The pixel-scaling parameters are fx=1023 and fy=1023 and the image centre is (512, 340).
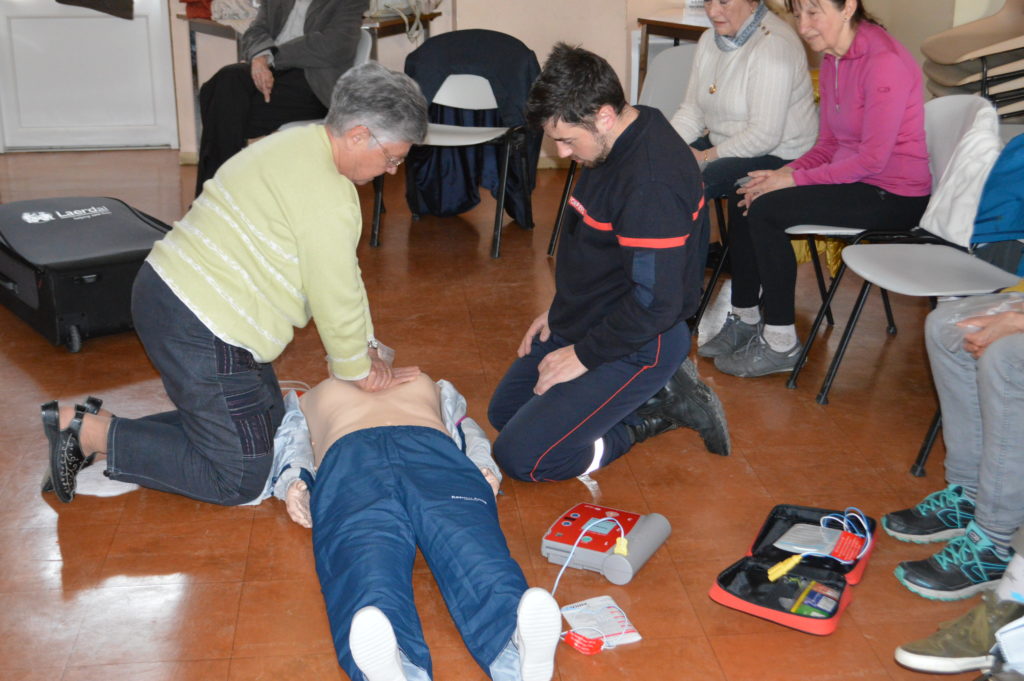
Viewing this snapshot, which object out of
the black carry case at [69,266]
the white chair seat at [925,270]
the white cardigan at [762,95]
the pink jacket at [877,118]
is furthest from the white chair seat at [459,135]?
the white chair seat at [925,270]

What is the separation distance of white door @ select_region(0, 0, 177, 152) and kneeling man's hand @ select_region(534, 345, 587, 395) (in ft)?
13.9

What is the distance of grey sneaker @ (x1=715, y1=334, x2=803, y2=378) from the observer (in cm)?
322

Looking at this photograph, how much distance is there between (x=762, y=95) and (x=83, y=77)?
4130 mm

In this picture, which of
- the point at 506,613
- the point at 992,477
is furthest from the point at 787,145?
the point at 506,613

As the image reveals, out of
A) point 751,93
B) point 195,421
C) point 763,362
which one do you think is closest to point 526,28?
point 751,93

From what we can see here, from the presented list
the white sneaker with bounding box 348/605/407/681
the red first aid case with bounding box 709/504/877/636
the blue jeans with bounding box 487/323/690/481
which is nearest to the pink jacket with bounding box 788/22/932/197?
the blue jeans with bounding box 487/323/690/481

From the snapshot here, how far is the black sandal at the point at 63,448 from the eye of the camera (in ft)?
7.84

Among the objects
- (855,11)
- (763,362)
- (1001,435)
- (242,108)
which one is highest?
(855,11)

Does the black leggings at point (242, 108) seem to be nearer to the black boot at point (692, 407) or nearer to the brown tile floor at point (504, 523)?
the brown tile floor at point (504, 523)

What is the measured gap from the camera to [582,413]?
246 centimetres

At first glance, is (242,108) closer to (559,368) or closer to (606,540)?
(559,368)

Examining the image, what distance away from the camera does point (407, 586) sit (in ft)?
6.42

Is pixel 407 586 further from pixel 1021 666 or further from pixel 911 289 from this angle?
pixel 911 289

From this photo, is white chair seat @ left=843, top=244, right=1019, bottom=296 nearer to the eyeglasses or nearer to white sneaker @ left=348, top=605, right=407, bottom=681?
the eyeglasses
